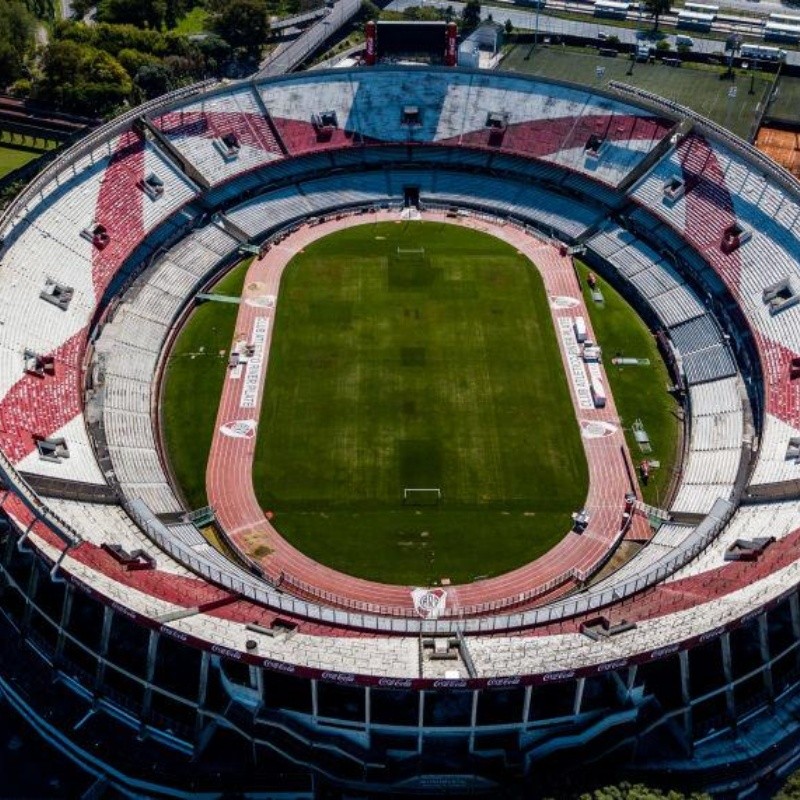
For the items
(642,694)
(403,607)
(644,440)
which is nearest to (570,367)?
(644,440)

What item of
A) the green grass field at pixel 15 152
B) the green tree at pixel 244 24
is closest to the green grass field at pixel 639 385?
the green grass field at pixel 15 152

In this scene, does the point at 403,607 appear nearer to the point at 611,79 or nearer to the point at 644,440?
the point at 644,440

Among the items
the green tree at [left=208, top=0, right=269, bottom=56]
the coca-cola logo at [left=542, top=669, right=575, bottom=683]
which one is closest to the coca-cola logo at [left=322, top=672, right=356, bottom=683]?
the coca-cola logo at [left=542, top=669, right=575, bottom=683]

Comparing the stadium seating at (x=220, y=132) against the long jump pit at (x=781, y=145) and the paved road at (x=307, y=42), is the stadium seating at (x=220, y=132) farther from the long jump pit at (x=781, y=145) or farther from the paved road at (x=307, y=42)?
the long jump pit at (x=781, y=145)

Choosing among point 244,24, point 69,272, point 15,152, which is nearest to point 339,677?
point 69,272

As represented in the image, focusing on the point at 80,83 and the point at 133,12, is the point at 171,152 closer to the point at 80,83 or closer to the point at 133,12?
the point at 80,83
